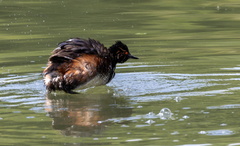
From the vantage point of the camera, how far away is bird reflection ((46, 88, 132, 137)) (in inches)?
297

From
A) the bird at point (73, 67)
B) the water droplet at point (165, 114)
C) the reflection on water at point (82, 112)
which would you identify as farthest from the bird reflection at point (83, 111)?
the water droplet at point (165, 114)

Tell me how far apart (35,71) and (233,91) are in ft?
12.4

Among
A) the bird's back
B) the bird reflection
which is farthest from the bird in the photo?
the bird reflection

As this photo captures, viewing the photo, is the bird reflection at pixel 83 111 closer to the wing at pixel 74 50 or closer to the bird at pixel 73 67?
the bird at pixel 73 67

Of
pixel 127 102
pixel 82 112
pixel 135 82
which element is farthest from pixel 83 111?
pixel 135 82

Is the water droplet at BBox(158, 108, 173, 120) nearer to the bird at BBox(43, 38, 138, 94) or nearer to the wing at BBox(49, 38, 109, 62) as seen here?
the bird at BBox(43, 38, 138, 94)

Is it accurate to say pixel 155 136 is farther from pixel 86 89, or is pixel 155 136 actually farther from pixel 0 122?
pixel 86 89

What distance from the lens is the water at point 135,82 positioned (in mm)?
7238

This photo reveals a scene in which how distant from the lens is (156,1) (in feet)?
70.1

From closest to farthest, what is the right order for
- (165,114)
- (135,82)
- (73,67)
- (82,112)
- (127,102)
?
(165,114) → (82,112) → (127,102) → (73,67) → (135,82)

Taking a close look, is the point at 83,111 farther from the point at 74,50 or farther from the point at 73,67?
the point at 74,50

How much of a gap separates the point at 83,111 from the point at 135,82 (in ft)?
6.37

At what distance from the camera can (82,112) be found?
27.6ft

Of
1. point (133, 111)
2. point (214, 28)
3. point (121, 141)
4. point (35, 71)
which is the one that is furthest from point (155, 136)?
point (214, 28)
